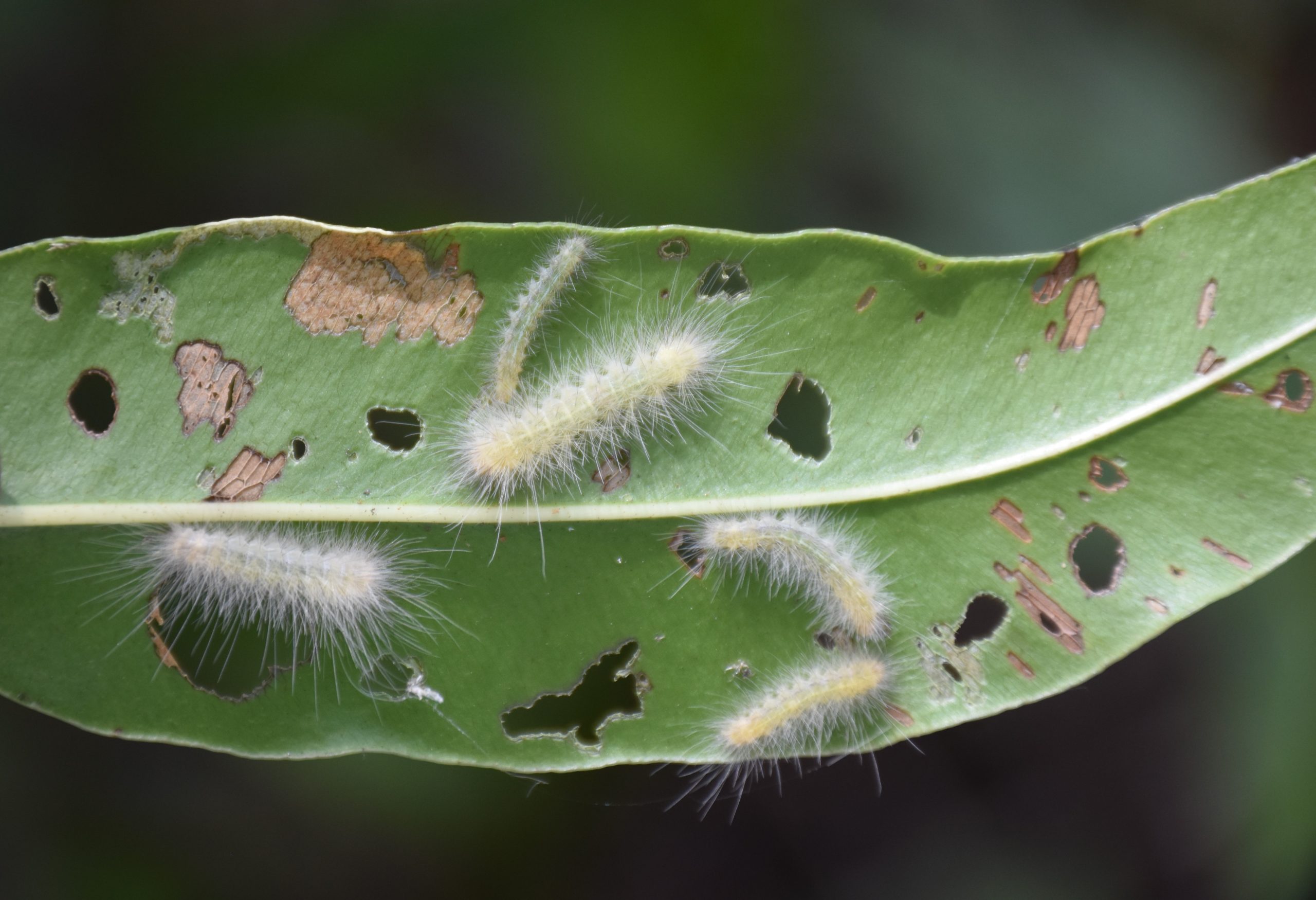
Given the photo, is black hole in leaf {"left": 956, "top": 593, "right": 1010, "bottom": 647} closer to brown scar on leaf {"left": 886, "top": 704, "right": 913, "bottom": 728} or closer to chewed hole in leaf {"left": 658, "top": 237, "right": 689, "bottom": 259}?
brown scar on leaf {"left": 886, "top": 704, "right": 913, "bottom": 728}

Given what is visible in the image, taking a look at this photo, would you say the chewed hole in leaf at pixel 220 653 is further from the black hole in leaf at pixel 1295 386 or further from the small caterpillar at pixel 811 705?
the black hole in leaf at pixel 1295 386

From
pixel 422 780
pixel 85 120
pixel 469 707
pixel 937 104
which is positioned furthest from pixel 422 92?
pixel 422 780

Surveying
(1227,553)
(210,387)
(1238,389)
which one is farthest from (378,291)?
(1227,553)

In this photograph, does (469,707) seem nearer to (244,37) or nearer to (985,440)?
(985,440)

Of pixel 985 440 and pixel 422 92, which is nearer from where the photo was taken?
pixel 985 440

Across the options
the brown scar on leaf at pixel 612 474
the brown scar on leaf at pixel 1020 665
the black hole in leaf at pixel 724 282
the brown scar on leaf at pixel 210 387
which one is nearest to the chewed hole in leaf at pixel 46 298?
the brown scar on leaf at pixel 210 387

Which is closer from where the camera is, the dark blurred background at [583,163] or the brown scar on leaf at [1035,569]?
the brown scar on leaf at [1035,569]

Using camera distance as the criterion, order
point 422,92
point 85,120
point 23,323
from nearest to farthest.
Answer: point 23,323, point 85,120, point 422,92

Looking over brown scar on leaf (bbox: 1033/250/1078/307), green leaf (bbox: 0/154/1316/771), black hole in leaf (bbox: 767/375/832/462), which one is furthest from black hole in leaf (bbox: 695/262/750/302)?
brown scar on leaf (bbox: 1033/250/1078/307)
